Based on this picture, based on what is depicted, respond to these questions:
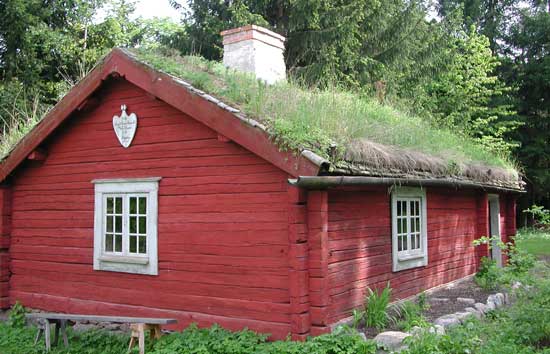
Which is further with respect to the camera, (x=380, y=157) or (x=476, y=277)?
(x=476, y=277)

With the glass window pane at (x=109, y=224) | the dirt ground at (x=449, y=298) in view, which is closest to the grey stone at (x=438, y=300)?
the dirt ground at (x=449, y=298)

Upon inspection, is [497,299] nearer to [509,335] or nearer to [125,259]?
[509,335]

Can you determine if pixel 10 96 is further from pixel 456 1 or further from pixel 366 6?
pixel 456 1

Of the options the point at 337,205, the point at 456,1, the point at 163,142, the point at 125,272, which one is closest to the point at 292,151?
the point at 337,205

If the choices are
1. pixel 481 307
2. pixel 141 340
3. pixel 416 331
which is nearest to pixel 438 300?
pixel 481 307

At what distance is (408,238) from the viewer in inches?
363

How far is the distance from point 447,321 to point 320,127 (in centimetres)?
312

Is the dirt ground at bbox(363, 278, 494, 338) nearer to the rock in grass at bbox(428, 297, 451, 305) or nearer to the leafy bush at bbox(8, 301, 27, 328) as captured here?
the rock in grass at bbox(428, 297, 451, 305)

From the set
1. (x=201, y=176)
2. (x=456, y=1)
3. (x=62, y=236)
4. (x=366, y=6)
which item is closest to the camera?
(x=201, y=176)

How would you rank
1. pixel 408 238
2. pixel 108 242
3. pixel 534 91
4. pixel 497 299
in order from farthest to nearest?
pixel 534 91 → pixel 497 299 → pixel 408 238 → pixel 108 242

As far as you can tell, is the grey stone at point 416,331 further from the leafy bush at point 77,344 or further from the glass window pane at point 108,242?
the glass window pane at point 108,242

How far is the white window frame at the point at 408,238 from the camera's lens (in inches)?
345

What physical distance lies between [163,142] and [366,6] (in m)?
13.4

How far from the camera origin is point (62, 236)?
9.49 m
